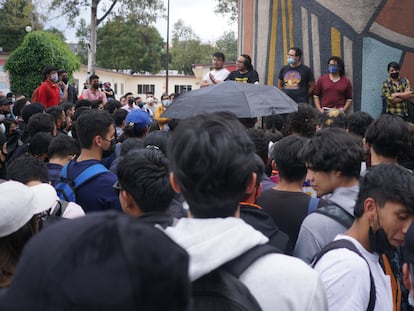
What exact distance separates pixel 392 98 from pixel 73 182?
22.6 ft

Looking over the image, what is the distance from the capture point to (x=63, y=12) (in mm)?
29953

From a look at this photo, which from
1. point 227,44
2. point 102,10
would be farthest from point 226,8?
point 227,44

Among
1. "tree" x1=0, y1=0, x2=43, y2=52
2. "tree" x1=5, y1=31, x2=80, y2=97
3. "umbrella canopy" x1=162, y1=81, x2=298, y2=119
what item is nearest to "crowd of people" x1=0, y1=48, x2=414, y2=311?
"umbrella canopy" x1=162, y1=81, x2=298, y2=119

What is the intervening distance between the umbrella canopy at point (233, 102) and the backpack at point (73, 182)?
167 centimetres

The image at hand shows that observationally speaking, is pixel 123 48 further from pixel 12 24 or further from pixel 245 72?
pixel 245 72

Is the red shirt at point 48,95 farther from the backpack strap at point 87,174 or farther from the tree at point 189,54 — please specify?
the tree at point 189,54

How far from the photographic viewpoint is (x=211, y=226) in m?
1.73

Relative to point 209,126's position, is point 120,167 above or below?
below

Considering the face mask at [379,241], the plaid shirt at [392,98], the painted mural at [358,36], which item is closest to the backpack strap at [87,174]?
the face mask at [379,241]

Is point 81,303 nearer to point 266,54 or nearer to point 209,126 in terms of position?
point 209,126

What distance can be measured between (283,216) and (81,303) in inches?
98.7

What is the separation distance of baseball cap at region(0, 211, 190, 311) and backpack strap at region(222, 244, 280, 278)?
551 millimetres

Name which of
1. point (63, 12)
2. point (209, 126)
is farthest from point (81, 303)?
point (63, 12)

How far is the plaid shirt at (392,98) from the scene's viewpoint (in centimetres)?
945
